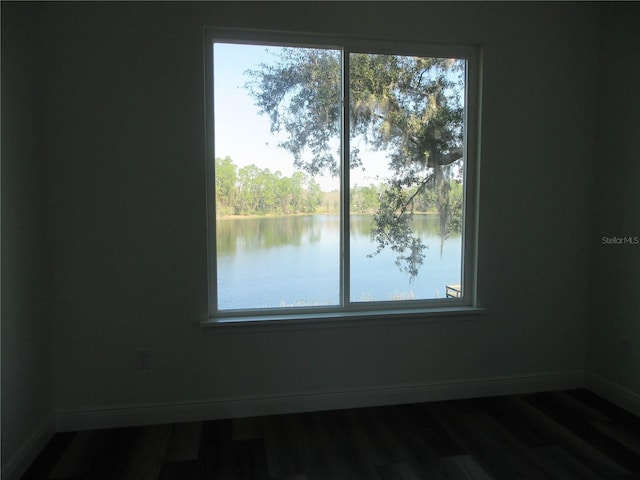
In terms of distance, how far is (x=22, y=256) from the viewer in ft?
6.91

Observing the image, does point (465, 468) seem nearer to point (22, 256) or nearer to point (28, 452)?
point (28, 452)

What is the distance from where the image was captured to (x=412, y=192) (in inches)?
111

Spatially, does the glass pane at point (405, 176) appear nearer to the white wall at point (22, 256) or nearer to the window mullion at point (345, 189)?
the window mullion at point (345, 189)

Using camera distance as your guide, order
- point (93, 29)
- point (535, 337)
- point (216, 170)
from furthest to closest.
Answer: point (535, 337) → point (216, 170) → point (93, 29)

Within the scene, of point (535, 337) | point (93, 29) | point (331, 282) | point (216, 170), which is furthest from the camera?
point (535, 337)

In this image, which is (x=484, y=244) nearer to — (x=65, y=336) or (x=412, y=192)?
(x=412, y=192)

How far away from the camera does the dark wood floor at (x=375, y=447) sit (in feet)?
6.77

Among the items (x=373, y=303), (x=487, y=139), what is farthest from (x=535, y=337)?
(x=487, y=139)

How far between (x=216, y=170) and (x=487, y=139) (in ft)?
5.78

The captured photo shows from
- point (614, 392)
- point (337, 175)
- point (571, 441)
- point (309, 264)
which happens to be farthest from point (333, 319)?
point (614, 392)

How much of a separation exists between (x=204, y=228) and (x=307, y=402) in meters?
1.27

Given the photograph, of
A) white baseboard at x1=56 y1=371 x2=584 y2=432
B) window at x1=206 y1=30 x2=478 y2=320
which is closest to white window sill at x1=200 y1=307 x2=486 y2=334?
window at x1=206 y1=30 x2=478 y2=320

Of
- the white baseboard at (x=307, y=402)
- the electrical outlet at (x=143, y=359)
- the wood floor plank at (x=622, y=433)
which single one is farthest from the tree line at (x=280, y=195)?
the wood floor plank at (x=622, y=433)

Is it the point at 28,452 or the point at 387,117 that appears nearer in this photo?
the point at 28,452
